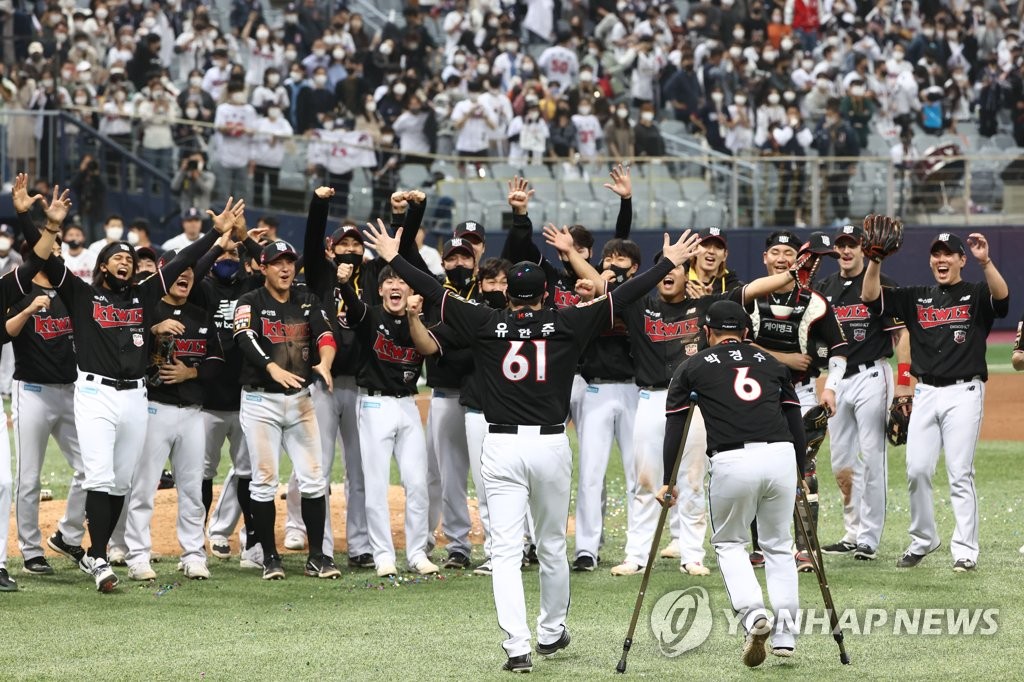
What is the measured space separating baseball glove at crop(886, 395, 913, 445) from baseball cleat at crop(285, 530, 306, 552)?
390cm

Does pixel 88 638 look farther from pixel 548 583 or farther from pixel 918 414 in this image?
pixel 918 414

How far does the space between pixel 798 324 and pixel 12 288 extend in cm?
455

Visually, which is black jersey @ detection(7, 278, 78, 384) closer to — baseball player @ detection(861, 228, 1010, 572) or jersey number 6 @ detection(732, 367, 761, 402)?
jersey number 6 @ detection(732, 367, 761, 402)

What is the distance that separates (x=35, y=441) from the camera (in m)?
8.84

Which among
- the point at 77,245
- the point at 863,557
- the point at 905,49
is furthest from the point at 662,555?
the point at 905,49

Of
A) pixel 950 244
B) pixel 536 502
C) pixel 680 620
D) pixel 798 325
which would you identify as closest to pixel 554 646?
pixel 536 502

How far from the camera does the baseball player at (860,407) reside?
9.02 meters

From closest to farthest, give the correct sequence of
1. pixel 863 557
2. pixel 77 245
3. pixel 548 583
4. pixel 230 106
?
pixel 548 583 < pixel 863 557 < pixel 77 245 < pixel 230 106

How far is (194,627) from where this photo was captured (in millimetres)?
7367

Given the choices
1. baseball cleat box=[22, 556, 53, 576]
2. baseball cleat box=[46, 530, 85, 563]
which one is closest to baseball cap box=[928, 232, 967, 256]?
baseball cleat box=[46, 530, 85, 563]

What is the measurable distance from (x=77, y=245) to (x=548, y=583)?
10.5 metres

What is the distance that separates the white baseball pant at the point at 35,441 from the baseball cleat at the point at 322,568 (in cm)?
148

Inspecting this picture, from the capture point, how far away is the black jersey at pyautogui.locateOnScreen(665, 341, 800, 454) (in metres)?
6.45

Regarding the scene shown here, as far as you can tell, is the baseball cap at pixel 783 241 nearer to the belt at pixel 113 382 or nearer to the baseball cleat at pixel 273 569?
the baseball cleat at pixel 273 569
